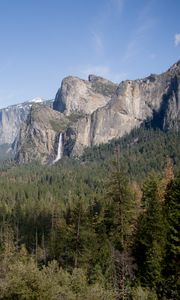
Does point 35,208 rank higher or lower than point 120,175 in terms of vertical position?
lower

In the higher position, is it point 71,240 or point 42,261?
point 71,240

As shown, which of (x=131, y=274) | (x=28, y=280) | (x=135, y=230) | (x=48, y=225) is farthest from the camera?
(x=48, y=225)

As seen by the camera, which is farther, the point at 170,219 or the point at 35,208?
the point at 35,208

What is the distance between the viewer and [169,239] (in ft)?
175

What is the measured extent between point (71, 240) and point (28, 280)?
27.0 meters

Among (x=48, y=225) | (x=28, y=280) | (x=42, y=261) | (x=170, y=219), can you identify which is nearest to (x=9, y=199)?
(x=48, y=225)

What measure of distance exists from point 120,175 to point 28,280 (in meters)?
14.7

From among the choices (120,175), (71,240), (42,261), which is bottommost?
(42,261)

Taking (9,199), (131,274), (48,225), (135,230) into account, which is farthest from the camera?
(9,199)

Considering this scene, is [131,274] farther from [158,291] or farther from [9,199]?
[9,199]

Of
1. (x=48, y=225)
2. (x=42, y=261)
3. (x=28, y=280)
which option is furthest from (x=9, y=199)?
(x=28, y=280)

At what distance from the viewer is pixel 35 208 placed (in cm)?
12038

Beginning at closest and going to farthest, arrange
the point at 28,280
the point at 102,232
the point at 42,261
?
1. the point at 28,280
2. the point at 102,232
3. the point at 42,261

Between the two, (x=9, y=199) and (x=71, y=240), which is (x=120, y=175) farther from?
(x=9, y=199)
